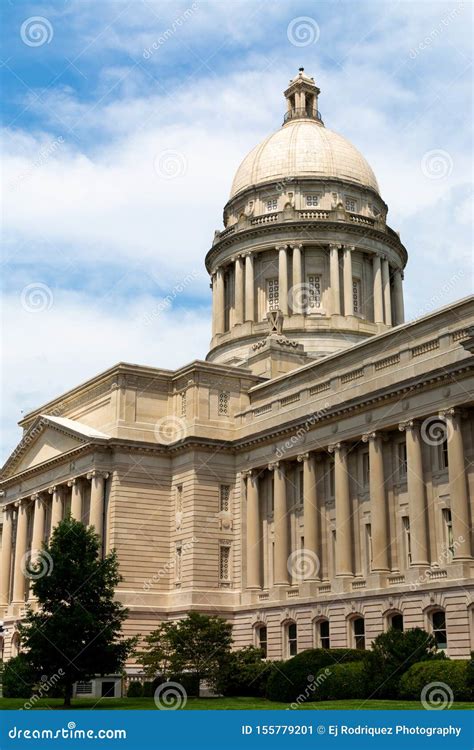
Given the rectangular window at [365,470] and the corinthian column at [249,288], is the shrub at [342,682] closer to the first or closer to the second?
the rectangular window at [365,470]

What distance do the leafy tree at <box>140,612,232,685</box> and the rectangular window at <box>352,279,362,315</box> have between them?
35.9 m

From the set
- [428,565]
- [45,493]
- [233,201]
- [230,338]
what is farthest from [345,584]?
[233,201]

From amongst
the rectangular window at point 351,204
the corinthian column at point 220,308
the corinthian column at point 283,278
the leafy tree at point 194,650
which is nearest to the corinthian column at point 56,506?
the leafy tree at point 194,650

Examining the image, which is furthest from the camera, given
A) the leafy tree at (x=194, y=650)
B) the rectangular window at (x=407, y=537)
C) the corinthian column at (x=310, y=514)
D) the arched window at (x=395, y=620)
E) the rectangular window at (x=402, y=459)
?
the corinthian column at (x=310, y=514)

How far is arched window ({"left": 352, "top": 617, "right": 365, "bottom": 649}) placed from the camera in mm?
47812

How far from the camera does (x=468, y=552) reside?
42969 millimetres

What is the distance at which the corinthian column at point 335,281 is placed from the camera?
249ft

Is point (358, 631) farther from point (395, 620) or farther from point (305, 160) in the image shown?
point (305, 160)

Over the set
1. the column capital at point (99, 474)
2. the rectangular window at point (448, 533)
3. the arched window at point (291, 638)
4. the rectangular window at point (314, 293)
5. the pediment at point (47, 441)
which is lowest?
the arched window at point (291, 638)

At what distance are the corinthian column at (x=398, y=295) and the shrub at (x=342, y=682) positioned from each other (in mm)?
44489

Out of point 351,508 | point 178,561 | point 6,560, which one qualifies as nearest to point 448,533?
point 351,508

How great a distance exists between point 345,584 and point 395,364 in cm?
1161

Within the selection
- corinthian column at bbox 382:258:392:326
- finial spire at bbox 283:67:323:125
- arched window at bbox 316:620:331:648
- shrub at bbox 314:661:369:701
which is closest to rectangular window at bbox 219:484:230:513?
arched window at bbox 316:620:331:648

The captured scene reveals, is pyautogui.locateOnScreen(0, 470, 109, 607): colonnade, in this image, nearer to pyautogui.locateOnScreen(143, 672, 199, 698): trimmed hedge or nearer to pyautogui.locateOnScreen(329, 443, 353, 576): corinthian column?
pyautogui.locateOnScreen(143, 672, 199, 698): trimmed hedge
